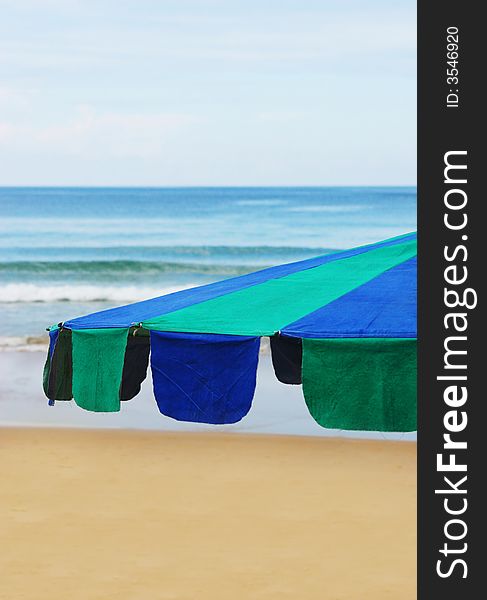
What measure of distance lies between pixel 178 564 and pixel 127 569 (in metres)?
0.30

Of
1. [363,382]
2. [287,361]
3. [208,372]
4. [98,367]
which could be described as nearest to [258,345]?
[208,372]

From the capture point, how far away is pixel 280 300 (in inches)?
190

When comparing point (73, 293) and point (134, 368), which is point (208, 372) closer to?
point (134, 368)

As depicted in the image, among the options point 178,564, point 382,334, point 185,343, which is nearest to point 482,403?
point 382,334

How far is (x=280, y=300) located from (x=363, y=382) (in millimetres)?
742

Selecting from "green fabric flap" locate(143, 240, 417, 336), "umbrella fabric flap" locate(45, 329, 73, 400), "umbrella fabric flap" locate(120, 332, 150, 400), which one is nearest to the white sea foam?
"umbrella fabric flap" locate(120, 332, 150, 400)

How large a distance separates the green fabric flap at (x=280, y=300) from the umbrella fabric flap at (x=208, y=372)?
48 mm

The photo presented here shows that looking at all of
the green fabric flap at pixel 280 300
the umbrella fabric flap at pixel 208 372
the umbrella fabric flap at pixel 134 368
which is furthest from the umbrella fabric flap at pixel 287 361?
the umbrella fabric flap at pixel 208 372

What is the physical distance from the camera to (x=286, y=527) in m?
7.28

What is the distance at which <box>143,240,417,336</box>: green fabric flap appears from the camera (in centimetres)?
446

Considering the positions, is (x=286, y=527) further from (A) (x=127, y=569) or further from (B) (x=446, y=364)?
(B) (x=446, y=364)

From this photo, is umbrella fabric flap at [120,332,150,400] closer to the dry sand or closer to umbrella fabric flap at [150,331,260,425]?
umbrella fabric flap at [150,331,260,425]

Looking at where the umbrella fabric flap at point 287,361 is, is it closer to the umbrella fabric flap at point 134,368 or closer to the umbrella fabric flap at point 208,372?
the umbrella fabric flap at point 134,368

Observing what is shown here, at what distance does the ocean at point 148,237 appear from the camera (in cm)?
2897
